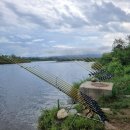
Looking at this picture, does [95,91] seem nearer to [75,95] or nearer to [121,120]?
[75,95]

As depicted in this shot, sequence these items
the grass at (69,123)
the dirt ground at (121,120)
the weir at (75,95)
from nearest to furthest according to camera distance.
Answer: the grass at (69,123) → the weir at (75,95) → the dirt ground at (121,120)

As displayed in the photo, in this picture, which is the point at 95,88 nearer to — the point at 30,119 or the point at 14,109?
the point at 30,119

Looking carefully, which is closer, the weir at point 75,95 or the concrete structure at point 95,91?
the weir at point 75,95

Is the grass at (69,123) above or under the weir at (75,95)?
under

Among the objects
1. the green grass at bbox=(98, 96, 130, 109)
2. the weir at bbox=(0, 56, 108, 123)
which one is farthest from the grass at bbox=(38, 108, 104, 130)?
the green grass at bbox=(98, 96, 130, 109)

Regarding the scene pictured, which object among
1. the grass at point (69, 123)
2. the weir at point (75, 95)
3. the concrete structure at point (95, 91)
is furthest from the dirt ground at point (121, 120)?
the concrete structure at point (95, 91)

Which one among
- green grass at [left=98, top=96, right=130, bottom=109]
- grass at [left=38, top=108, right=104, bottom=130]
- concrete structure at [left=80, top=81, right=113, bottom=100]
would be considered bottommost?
grass at [left=38, top=108, right=104, bottom=130]

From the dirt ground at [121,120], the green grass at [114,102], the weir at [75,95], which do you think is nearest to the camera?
the weir at [75,95]

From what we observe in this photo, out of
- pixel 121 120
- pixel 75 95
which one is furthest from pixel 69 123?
pixel 75 95

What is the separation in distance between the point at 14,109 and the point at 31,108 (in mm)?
1511

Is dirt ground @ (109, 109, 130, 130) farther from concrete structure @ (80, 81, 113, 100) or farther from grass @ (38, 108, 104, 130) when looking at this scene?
concrete structure @ (80, 81, 113, 100)

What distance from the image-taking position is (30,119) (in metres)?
26.9

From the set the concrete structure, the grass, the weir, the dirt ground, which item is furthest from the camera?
the concrete structure

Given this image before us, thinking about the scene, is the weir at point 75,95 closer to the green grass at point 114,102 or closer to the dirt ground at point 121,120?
the dirt ground at point 121,120
